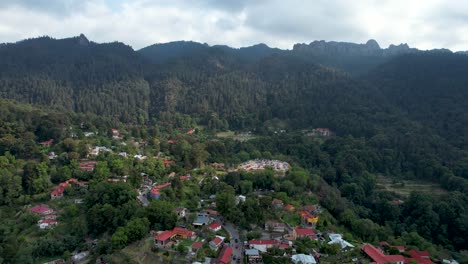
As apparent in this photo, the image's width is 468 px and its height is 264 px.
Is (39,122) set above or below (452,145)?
above

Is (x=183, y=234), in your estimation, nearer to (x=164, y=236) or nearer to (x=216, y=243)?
(x=164, y=236)

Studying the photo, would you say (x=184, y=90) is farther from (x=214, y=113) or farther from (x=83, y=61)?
(x=83, y=61)

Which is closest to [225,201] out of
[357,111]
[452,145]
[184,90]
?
[452,145]

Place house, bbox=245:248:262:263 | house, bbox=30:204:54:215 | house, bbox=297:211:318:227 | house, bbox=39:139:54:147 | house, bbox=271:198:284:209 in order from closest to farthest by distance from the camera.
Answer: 1. house, bbox=245:248:262:263
2. house, bbox=297:211:318:227
3. house, bbox=30:204:54:215
4. house, bbox=271:198:284:209
5. house, bbox=39:139:54:147

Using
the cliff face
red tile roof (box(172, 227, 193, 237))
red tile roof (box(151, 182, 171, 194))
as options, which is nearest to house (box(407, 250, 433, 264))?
red tile roof (box(172, 227, 193, 237))

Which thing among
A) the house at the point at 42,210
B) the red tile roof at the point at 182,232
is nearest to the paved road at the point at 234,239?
the red tile roof at the point at 182,232

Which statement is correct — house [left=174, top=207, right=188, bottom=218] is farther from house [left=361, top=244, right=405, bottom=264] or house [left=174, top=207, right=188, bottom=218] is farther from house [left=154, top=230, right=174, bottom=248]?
house [left=361, top=244, right=405, bottom=264]
